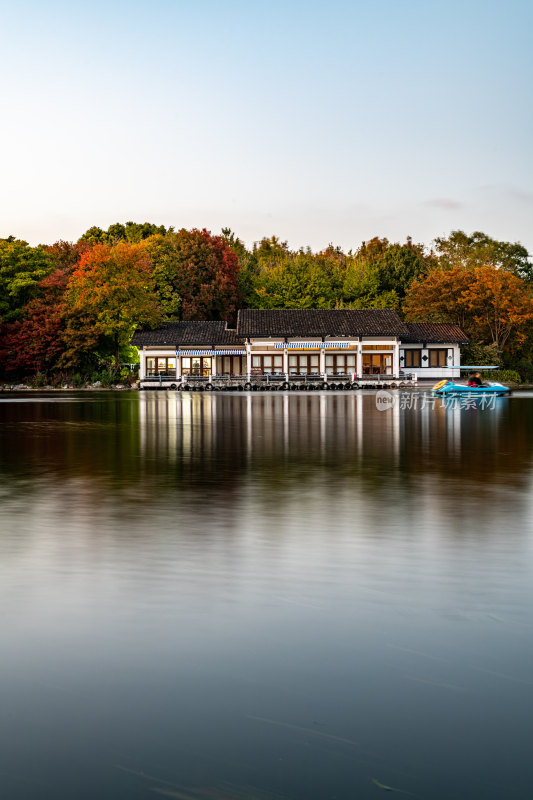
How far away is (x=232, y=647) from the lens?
193 inches

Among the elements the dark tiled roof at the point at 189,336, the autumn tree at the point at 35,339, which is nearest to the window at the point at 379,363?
the dark tiled roof at the point at 189,336

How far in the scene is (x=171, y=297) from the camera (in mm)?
86688

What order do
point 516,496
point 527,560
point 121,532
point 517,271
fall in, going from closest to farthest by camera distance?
point 527,560, point 121,532, point 516,496, point 517,271

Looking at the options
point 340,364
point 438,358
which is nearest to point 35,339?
point 340,364

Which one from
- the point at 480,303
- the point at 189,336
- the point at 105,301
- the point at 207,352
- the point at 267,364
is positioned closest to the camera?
the point at 207,352

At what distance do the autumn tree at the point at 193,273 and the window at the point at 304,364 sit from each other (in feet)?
49.9

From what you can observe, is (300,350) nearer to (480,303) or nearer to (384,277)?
(480,303)

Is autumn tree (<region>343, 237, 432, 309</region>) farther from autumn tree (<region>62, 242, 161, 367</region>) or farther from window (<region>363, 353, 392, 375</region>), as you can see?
autumn tree (<region>62, 242, 161, 367</region>)

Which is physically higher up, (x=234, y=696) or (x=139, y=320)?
(x=139, y=320)

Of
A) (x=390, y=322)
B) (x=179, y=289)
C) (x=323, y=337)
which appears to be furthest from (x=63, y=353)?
(x=390, y=322)

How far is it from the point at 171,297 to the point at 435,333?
85.3 ft

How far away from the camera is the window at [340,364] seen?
75750mm

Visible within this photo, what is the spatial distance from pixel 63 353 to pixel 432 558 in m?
73.9

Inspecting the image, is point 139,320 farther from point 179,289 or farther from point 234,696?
point 234,696
